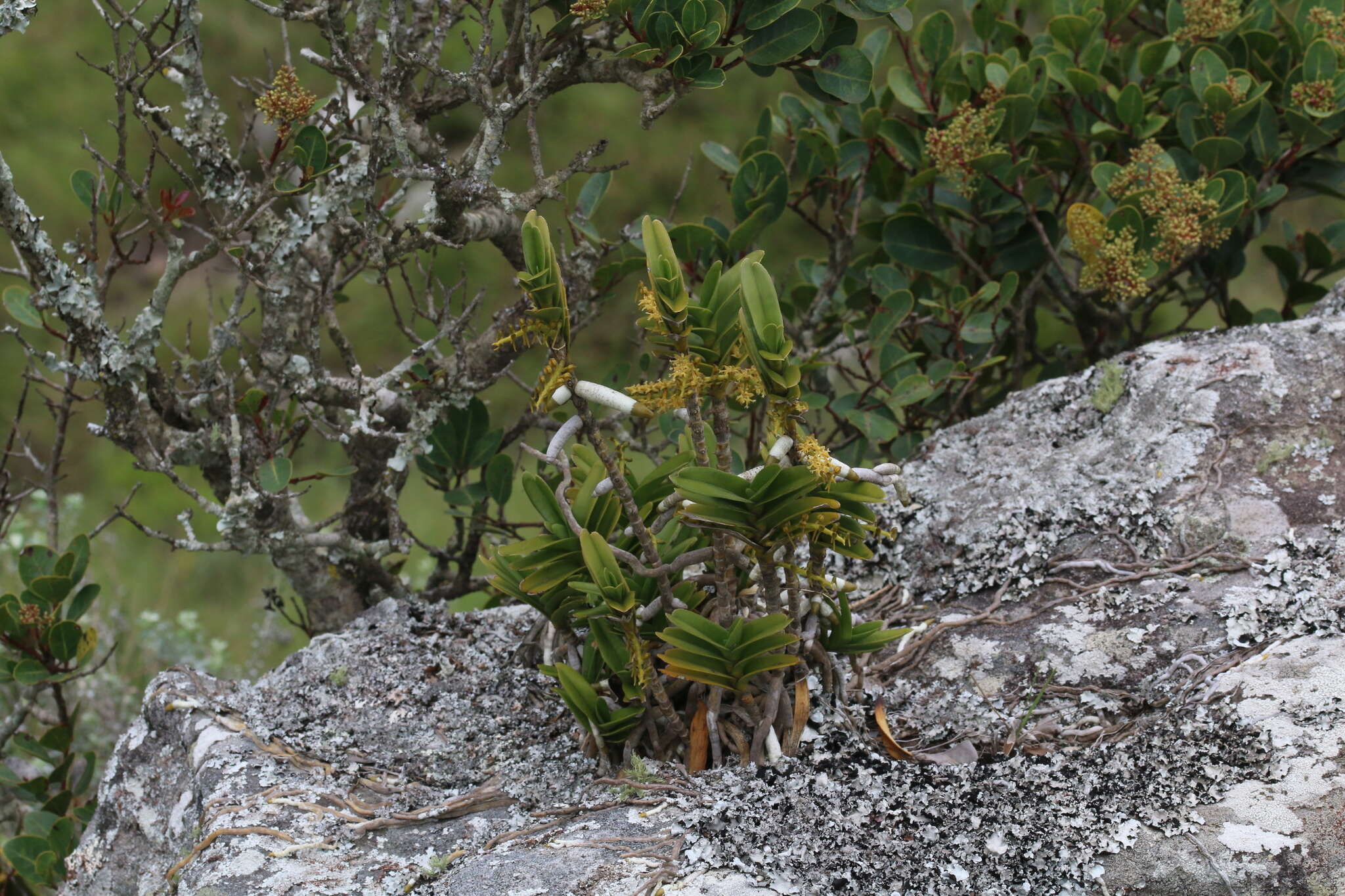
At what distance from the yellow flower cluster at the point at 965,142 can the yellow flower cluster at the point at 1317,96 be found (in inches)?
23.3

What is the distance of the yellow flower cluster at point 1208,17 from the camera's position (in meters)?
2.34

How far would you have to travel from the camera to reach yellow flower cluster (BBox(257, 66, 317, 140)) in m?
1.76

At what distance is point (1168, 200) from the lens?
2131 mm

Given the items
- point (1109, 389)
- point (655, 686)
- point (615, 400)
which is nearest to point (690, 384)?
point (615, 400)

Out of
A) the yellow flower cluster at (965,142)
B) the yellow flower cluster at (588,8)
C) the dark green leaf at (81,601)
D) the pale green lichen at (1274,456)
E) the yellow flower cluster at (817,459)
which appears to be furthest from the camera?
the yellow flower cluster at (965,142)

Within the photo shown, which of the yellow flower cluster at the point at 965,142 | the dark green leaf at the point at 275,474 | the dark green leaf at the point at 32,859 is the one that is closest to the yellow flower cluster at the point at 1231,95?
the yellow flower cluster at the point at 965,142

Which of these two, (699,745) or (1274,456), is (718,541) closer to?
(699,745)

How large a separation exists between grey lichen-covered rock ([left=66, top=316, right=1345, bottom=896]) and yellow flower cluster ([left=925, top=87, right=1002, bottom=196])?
48 cm

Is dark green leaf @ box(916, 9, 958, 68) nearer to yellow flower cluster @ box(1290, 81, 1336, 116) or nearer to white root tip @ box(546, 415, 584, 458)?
yellow flower cluster @ box(1290, 81, 1336, 116)

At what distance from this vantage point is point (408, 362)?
1.97 meters

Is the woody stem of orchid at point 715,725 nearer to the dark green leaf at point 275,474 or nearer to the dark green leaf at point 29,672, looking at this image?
the dark green leaf at point 275,474

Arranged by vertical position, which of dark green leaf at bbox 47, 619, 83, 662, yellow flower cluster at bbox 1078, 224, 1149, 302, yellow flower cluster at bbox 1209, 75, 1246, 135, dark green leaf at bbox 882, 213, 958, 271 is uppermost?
yellow flower cluster at bbox 1209, 75, 1246, 135

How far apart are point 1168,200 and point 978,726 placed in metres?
1.17

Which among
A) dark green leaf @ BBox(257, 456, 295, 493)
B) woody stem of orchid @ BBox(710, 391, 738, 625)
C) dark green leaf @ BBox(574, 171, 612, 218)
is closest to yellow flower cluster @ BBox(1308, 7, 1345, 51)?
dark green leaf @ BBox(574, 171, 612, 218)
